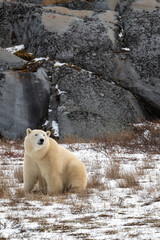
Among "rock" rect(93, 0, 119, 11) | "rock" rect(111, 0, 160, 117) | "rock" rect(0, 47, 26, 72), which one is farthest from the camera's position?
"rock" rect(93, 0, 119, 11)

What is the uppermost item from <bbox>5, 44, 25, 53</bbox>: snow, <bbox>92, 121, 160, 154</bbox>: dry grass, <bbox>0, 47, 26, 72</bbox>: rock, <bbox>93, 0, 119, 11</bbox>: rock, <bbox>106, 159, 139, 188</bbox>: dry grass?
<bbox>93, 0, 119, 11</bbox>: rock

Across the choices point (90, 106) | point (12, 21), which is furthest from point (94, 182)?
point (12, 21)

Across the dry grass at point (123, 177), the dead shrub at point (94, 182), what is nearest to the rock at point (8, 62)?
the dry grass at point (123, 177)

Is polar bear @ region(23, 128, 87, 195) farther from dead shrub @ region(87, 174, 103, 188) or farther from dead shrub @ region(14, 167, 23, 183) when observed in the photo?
dead shrub @ region(14, 167, 23, 183)

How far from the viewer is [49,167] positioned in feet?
15.9

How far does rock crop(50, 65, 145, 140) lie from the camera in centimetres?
1291

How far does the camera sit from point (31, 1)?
18.5 metres

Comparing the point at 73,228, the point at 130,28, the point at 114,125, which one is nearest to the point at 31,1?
the point at 130,28

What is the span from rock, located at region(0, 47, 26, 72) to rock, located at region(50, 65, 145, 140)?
5.10 feet

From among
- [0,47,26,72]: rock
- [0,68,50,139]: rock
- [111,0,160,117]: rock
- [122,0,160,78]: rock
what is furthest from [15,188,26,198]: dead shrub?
[122,0,160,78]: rock

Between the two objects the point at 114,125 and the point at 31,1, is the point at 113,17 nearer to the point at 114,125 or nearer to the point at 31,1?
the point at 31,1

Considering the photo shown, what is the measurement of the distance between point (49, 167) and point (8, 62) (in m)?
10.2

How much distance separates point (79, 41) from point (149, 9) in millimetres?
3537

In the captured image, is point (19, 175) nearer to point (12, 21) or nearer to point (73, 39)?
point (73, 39)
